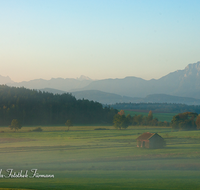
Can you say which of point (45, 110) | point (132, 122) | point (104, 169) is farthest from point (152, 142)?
point (45, 110)

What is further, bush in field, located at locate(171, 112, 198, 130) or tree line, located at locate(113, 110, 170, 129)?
tree line, located at locate(113, 110, 170, 129)

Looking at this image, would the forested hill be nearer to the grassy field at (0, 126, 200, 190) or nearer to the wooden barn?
the wooden barn

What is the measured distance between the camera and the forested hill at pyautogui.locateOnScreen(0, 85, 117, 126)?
4306 inches

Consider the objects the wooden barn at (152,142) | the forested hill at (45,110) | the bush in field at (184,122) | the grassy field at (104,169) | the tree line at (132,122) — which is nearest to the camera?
the grassy field at (104,169)

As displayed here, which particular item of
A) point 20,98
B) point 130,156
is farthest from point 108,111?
point 130,156

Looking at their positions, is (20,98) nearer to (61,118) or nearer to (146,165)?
(61,118)

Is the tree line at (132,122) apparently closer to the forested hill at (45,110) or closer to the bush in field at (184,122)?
the bush in field at (184,122)

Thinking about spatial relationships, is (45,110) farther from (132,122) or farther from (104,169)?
(104,169)

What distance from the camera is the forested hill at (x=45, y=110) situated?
359ft

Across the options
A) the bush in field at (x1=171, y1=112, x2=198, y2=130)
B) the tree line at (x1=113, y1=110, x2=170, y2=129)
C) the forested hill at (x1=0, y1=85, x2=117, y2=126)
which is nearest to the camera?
the bush in field at (x1=171, y1=112, x2=198, y2=130)

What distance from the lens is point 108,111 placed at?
129000 millimetres

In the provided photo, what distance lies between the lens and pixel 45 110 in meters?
120

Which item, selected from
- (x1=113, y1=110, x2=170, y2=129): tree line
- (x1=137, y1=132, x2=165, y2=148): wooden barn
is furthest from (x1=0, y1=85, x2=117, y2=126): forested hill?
(x1=137, y1=132, x2=165, y2=148): wooden barn

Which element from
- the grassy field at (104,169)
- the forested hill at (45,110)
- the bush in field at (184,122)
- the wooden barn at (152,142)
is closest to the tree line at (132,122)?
the bush in field at (184,122)
